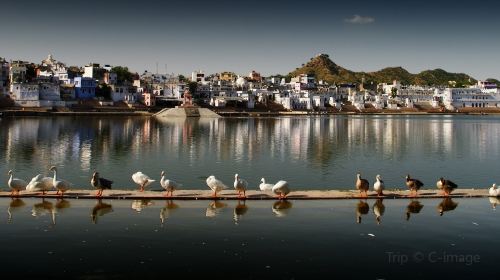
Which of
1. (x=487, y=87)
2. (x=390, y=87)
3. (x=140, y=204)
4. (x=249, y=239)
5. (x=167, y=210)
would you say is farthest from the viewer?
(x=390, y=87)

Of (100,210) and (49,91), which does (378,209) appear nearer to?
(100,210)

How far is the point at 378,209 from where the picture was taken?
691 inches

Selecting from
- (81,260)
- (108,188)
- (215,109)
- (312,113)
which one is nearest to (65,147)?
(108,188)

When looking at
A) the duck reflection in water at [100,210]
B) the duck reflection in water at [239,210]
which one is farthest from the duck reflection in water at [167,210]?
the duck reflection in water at [239,210]

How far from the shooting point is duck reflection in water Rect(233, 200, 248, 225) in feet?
52.1

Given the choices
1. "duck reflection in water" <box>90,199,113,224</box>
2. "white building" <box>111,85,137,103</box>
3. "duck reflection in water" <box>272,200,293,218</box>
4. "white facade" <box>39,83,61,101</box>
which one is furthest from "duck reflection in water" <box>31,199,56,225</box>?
"white building" <box>111,85,137,103</box>

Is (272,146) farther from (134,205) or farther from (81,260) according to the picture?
(81,260)

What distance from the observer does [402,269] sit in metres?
11.6

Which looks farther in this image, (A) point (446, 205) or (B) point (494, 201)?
(B) point (494, 201)

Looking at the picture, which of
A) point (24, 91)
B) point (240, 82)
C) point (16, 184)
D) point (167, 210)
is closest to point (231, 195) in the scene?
point (167, 210)

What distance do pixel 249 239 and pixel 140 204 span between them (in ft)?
18.0

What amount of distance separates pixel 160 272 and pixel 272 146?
34835 mm

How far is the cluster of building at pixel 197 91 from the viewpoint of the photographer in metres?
113

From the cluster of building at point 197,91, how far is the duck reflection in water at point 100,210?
10027cm
